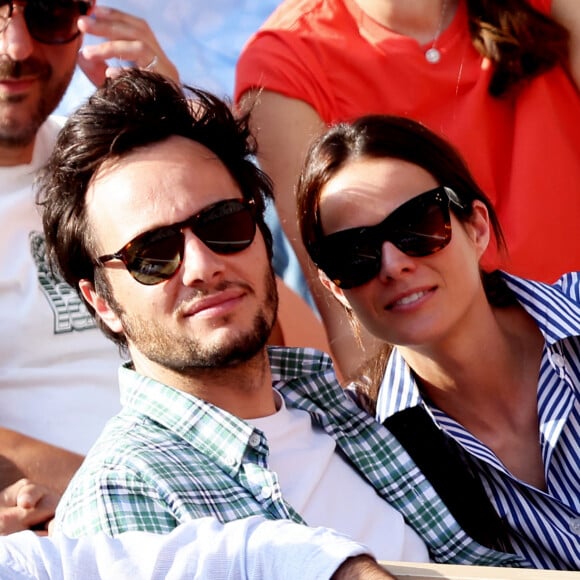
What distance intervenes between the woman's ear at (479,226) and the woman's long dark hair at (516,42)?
22.6 inches

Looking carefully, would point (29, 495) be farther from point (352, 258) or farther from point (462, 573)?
point (462, 573)

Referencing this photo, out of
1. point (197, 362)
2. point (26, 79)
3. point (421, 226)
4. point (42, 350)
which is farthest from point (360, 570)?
point (26, 79)

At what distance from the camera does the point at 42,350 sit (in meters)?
2.47

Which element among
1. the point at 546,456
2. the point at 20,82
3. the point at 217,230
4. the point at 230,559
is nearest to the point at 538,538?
the point at 546,456

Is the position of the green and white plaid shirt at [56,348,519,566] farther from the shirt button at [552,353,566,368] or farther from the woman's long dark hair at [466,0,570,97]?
the woman's long dark hair at [466,0,570,97]

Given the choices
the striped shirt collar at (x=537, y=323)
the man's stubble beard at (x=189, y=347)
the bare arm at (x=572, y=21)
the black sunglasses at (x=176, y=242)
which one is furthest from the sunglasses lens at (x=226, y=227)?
the bare arm at (x=572, y=21)

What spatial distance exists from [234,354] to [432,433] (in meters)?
0.42

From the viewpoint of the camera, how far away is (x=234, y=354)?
78.5 inches

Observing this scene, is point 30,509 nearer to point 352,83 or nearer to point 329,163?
point 329,163

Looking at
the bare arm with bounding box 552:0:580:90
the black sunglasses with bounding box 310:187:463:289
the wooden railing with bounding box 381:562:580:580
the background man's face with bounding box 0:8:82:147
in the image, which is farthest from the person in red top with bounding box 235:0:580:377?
the wooden railing with bounding box 381:562:580:580

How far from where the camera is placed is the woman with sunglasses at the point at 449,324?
2098 millimetres

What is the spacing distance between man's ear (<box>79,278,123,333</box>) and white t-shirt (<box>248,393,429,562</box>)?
300 mm

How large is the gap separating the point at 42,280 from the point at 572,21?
1.38 m

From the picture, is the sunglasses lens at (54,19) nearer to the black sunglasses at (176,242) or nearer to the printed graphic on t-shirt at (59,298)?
the printed graphic on t-shirt at (59,298)
